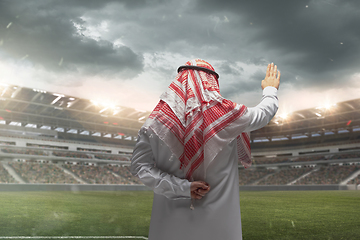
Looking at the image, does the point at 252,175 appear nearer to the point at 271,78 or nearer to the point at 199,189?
the point at 271,78

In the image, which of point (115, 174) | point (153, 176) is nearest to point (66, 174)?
point (115, 174)

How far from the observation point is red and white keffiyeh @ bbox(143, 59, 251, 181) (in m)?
1.56

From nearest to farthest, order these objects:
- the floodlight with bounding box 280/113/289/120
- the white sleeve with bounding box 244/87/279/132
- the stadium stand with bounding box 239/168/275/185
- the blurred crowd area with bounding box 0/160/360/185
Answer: the white sleeve with bounding box 244/87/279/132 → the blurred crowd area with bounding box 0/160/360/185 → the floodlight with bounding box 280/113/289/120 → the stadium stand with bounding box 239/168/275/185

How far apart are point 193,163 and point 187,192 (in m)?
0.17

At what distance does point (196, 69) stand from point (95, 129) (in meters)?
47.1

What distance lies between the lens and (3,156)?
32781 mm

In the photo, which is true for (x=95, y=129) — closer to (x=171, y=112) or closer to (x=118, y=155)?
(x=118, y=155)

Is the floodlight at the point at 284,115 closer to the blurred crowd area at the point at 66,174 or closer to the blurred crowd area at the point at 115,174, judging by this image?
the blurred crowd area at the point at 115,174

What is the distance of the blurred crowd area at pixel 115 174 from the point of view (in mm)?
31000

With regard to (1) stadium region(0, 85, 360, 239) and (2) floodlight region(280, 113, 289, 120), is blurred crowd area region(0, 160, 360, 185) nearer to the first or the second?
(1) stadium region(0, 85, 360, 239)

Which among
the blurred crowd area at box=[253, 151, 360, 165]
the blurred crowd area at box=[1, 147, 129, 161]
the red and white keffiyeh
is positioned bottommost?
the red and white keffiyeh

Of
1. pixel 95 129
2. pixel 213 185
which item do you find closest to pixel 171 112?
pixel 213 185

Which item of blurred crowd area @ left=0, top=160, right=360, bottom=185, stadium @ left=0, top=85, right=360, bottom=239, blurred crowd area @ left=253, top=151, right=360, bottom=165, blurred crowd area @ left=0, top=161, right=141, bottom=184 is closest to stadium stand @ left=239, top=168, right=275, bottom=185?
blurred crowd area @ left=0, top=160, right=360, bottom=185

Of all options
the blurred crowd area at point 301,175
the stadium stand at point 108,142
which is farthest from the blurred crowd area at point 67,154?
the blurred crowd area at point 301,175
